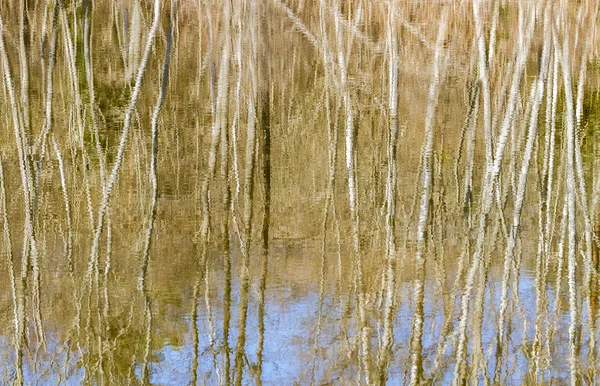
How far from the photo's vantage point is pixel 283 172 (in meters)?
8.44

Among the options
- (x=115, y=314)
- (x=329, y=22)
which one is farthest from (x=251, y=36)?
(x=115, y=314)

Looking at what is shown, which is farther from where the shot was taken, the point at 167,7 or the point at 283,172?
the point at 167,7

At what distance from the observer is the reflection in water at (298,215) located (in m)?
5.12

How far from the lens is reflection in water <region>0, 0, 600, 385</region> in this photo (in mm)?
5117

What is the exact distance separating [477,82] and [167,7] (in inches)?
357

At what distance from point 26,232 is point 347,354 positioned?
282cm

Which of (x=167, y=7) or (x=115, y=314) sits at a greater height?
(x=167, y=7)

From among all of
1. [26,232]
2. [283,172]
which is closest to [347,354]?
[26,232]

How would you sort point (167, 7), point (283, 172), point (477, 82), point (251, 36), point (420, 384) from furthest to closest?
point (167, 7), point (251, 36), point (477, 82), point (283, 172), point (420, 384)

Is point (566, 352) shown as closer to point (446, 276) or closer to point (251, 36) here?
point (446, 276)

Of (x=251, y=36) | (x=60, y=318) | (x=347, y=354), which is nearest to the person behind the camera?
(x=347, y=354)

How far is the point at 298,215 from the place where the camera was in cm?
738

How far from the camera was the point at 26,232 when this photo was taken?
269 inches

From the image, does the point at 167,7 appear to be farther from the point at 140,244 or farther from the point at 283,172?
the point at 140,244
